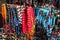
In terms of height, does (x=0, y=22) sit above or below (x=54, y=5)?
below

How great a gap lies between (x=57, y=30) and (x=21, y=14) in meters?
0.39

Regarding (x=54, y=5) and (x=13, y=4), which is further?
(x=13, y=4)

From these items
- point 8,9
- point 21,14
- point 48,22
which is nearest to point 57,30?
point 48,22

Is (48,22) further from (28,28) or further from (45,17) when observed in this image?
(28,28)

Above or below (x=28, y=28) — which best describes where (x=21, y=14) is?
above

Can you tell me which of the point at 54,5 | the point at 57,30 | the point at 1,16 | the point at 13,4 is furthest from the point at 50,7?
the point at 1,16


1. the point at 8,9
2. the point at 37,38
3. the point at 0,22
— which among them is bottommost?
the point at 37,38

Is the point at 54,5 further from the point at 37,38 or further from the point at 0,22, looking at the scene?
the point at 0,22

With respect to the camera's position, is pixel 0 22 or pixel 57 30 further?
pixel 0 22

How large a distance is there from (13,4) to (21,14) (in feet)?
0.41

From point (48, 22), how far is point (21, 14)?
287 mm

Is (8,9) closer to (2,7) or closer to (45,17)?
(2,7)

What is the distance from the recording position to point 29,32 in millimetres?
1977

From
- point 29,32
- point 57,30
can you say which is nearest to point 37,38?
point 29,32
